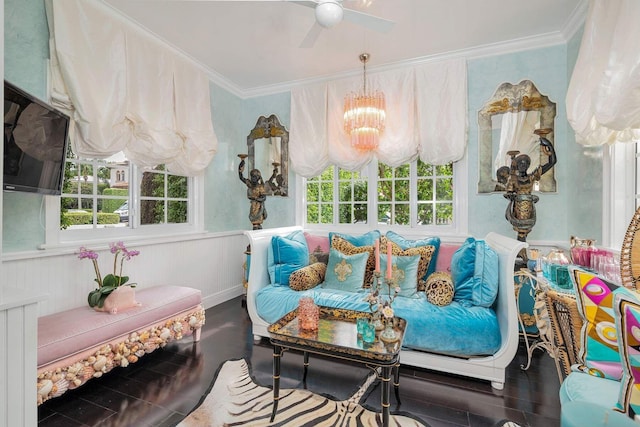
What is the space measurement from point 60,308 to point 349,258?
2360 mm

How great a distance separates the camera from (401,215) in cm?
370

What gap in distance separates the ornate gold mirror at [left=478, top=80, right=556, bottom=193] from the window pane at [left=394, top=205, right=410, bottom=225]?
807 mm

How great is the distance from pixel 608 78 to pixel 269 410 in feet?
9.26

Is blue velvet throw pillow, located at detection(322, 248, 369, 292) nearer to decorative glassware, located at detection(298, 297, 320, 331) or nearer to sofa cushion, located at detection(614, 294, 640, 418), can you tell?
decorative glassware, located at detection(298, 297, 320, 331)

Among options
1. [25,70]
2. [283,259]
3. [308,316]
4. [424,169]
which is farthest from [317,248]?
[25,70]

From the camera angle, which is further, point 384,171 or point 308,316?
point 384,171

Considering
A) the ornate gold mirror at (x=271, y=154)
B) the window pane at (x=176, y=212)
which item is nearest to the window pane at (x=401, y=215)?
the ornate gold mirror at (x=271, y=154)

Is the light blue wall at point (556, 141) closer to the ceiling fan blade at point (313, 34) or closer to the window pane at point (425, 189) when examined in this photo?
the window pane at point (425, 189)

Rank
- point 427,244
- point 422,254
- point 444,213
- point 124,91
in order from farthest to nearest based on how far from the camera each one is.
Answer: point 444,213 < point 427,244 < point 422,254 < point 124,91

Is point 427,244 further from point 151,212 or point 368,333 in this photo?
point 151,212

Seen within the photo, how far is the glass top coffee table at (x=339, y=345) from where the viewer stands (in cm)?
157

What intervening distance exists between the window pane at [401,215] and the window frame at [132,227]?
2362mm

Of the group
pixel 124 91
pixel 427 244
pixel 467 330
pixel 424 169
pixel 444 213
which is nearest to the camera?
pixel 467 330

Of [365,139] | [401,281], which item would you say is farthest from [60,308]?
[365,139]
